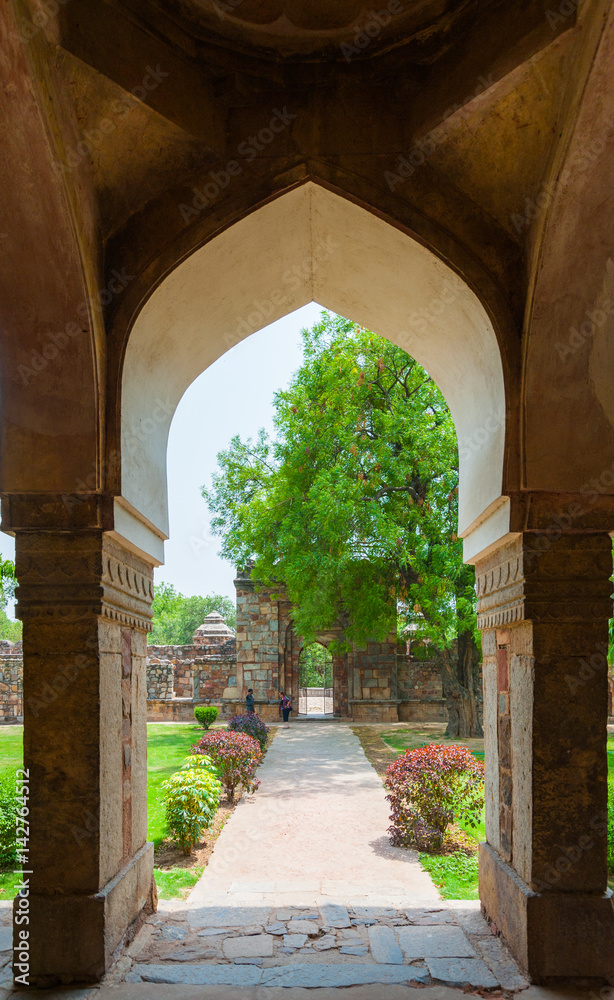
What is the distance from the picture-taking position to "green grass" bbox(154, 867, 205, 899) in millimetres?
5602

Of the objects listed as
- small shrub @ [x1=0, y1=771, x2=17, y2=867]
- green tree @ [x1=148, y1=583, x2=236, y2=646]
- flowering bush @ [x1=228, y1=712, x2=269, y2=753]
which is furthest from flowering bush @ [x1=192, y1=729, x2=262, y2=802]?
green tree @ [x1=148, y1=583, x2=236, y2=646]

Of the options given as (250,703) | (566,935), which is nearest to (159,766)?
(250,703)

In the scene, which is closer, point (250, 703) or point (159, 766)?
point (159, 766)

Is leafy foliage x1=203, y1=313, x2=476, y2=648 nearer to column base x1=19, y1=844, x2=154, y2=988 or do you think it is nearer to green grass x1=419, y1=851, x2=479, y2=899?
green grass x1=419, y1=851, x2=479, y2=899

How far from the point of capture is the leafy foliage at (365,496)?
515 inches

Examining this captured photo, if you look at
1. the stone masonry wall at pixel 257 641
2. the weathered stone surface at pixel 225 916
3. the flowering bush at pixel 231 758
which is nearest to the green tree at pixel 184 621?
the stone masonry wall at pixel 257 641

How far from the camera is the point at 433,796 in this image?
23.2 feet

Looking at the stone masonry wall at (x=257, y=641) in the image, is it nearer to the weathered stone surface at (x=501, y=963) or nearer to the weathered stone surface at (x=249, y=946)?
the weathered stone surface at (x=249, y=946)

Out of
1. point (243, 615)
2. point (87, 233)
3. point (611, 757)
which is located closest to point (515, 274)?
point (87, 233)

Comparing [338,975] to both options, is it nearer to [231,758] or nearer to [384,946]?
[384,946]

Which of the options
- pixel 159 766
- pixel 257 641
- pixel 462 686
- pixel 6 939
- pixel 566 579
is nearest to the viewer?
pixel 566 579

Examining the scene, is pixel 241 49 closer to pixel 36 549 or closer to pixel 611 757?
pixel 36 549

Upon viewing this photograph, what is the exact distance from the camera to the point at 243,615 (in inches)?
756

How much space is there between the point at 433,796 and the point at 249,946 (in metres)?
3.46
